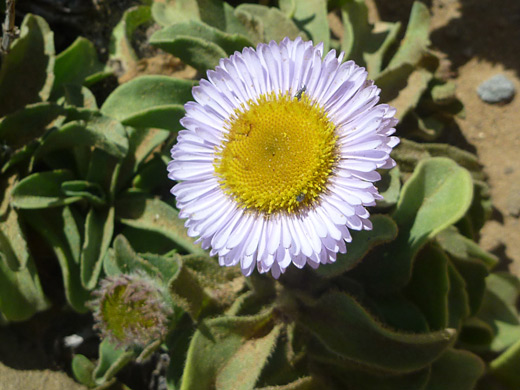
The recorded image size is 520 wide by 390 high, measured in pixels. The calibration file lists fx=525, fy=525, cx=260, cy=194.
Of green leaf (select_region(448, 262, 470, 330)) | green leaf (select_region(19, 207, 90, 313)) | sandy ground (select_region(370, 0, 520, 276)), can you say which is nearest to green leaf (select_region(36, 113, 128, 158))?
green leaf (select_region(19, 207, 90, 313))

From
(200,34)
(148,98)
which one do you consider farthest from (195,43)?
(148,98)

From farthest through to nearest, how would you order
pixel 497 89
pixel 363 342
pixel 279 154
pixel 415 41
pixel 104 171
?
pixel 497 89 < pixel 415 41 < pixel 104 171 < pixel 363 342 < pixel 279 154

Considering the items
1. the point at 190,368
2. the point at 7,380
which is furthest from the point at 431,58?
the point at 7,380

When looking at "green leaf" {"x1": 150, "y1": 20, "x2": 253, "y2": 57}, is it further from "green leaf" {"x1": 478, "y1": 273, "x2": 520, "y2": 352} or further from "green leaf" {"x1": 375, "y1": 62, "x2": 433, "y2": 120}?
"green leaf" {"x1": 478, "y1": 273, "x2": 520, "y2": 352}

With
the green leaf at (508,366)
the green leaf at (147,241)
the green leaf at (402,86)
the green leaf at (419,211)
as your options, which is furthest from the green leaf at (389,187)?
the green leaf at (147,241)

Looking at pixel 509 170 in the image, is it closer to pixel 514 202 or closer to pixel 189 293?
pixel 514 202

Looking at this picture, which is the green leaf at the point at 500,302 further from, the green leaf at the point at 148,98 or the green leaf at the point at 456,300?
the green leaf at the point at 148,98

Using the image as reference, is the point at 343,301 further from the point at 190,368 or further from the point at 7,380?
the point at 7,380
